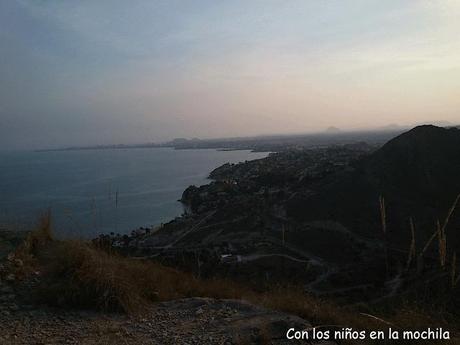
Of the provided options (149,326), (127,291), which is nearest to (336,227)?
(127,291)

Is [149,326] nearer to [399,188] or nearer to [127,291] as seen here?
[127,291]

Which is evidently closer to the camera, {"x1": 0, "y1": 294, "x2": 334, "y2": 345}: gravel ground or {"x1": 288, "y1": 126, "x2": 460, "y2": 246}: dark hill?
{"x1": 0, "y1": 294, "x2": 334, "y2": 345}: gravel ground

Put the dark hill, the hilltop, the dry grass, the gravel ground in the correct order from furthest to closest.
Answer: the dark hill < the hilltop < the dry grass < the gravel ground

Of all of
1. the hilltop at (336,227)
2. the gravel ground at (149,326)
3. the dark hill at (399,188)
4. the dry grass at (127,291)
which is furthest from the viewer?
the dark hill at (399,188)

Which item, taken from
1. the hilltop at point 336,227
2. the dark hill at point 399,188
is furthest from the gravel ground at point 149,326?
the dark hill at point 399,188

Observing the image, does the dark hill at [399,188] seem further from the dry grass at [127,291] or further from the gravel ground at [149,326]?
the gravel ground at [149,326]

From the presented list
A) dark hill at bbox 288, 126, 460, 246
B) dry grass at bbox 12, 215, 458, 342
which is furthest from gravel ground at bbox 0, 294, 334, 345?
dark hill at bbox 288, 126, 460, 246

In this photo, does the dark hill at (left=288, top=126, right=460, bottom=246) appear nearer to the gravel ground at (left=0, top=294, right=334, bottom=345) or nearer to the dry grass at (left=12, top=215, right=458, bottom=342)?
the dry grass at (left=12, top=215, right=458, bottom=342)

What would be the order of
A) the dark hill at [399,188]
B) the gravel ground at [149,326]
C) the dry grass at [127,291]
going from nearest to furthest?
the gravel ground at [149,326]
the dry grass at [127,291]
the dark hill at [399,188]

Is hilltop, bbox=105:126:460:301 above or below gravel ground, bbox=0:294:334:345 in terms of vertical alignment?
below

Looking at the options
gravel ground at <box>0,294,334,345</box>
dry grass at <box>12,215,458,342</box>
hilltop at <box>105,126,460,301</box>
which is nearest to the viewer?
gravel ground at <box>0,294,334,345</box>
